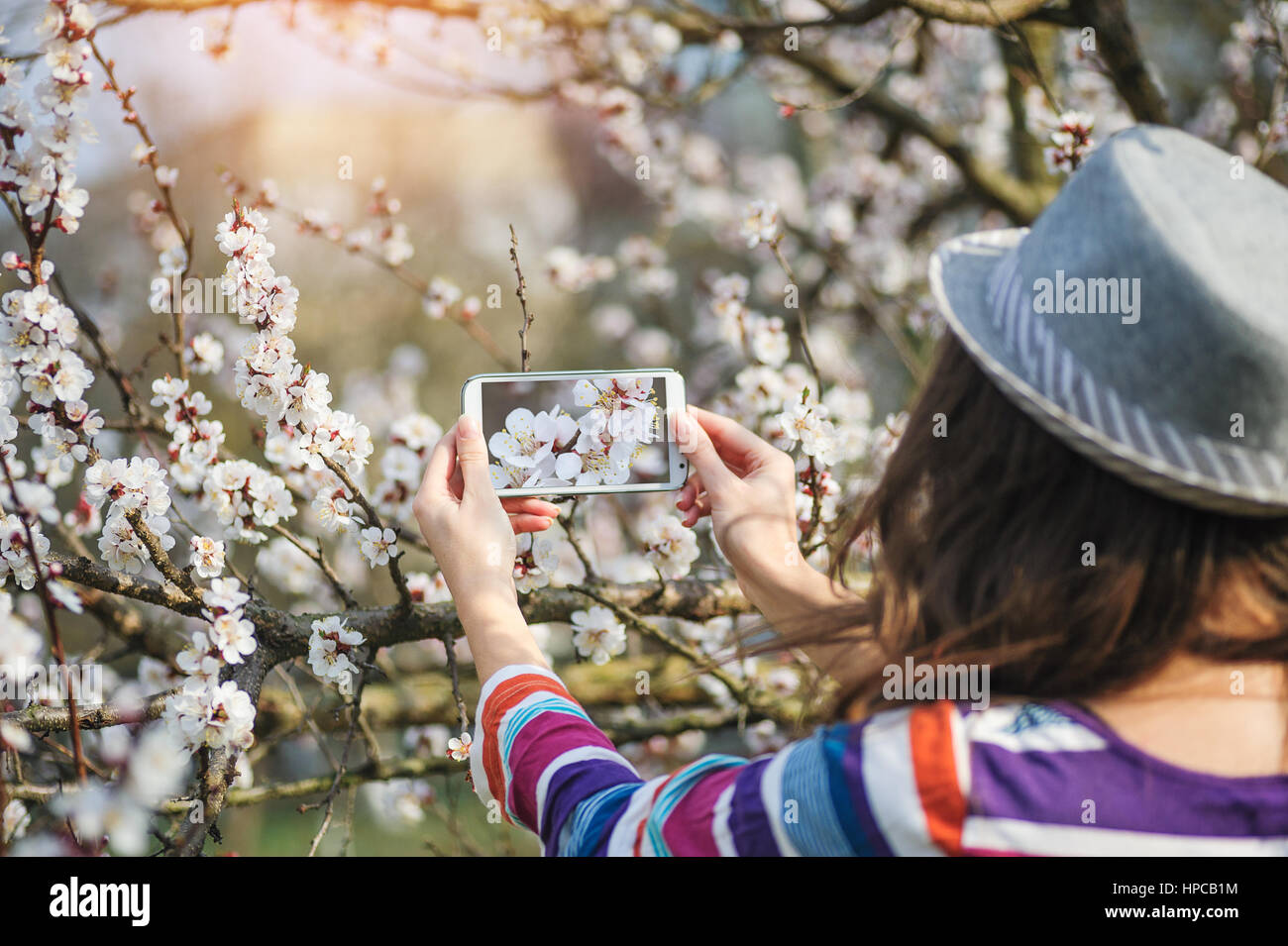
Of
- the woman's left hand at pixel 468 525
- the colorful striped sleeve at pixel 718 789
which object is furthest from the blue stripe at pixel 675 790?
the woman's left hand at pixel 468 525

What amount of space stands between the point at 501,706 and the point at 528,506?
0.36 meters

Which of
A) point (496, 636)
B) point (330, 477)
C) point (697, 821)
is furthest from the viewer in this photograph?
point (330, 477)

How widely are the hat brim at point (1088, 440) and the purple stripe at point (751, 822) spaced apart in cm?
37

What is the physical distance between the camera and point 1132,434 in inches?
26.4

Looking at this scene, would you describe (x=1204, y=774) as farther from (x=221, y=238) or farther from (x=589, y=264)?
(x=589, y=264)

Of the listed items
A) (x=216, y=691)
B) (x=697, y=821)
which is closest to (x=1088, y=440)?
(x=697, y=821)

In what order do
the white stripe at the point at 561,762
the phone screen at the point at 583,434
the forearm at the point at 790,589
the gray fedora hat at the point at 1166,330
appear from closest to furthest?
1. the gray fedora hat at the point at 1166,330
2. the white stripe at the point at 561,762
3. the forearm at the point at 790,589
4. the phone screen at the point at 583,434

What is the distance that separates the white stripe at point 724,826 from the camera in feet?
2.41

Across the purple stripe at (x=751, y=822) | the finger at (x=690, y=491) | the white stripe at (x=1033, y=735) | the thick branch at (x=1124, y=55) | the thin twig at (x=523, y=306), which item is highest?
the thick branch at (x=1124, y=55)

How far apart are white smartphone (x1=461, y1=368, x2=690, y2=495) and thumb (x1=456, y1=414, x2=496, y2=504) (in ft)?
0.32

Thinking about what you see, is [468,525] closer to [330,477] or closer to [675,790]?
[675,790]

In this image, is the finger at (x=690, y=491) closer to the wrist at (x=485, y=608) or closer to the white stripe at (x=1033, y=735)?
Result: the wrist at (x=485, y=608)

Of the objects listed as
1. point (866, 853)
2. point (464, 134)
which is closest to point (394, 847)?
point (866, 853)

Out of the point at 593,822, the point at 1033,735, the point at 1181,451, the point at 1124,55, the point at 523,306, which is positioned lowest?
the point at 593,822
